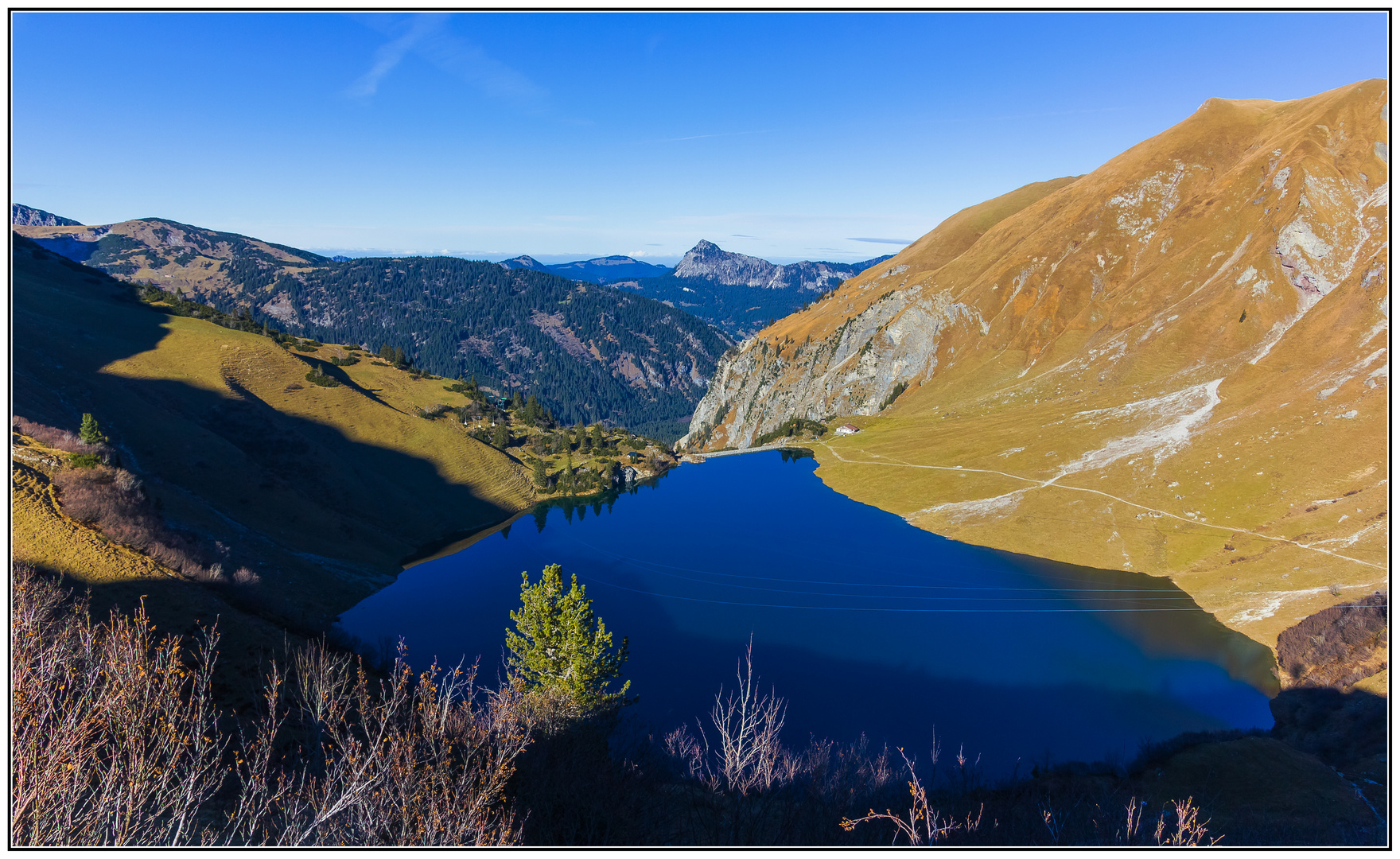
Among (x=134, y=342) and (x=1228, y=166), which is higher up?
(x=1228, y=166)

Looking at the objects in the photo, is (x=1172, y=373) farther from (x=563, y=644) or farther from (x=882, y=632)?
(x=563, y=644)

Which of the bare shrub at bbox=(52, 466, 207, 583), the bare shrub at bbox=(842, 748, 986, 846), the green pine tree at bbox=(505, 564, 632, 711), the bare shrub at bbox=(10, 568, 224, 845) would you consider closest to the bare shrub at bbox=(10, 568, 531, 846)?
the bare shrub at bbox=(10, 568, 224, 845)

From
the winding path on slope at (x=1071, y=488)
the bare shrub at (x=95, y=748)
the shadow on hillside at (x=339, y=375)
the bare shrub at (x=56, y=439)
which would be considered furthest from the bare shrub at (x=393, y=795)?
the shadow on hillside at (x=339, y=375)

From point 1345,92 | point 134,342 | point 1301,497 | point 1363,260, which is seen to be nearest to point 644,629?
point 1301,497

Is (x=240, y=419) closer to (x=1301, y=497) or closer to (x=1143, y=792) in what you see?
(x=1143, y=792)

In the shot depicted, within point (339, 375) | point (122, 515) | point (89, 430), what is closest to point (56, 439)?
point (89, 430)
